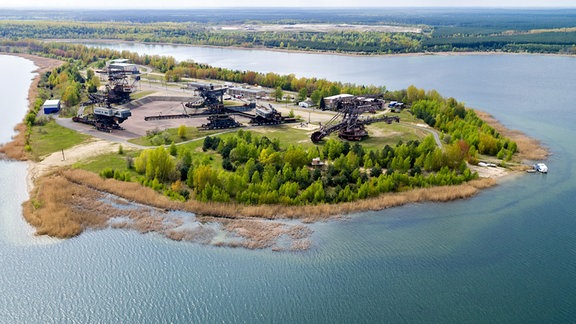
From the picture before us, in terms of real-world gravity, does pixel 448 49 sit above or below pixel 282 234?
above

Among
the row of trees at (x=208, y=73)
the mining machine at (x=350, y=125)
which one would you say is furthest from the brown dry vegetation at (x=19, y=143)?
the mining machine at (x=350, y=125)

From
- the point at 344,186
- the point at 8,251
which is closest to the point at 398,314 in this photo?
the point at 344,186

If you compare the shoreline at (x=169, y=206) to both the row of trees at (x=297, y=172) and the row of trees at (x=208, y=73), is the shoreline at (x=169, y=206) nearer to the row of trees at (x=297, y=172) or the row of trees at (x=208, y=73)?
the row of trees at (x=297, y=172)

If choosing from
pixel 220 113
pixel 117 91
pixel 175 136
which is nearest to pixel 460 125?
pixel 220 113

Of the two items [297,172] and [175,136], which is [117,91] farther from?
[297,172]

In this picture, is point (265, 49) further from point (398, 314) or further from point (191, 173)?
point (398, 314)

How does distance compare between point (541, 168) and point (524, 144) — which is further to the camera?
point (524, 144)

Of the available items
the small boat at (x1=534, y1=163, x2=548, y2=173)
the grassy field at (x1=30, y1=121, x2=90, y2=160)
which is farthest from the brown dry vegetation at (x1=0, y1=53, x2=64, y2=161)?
the small boat at (x1=534, y1=163, x2=548, y2=173)

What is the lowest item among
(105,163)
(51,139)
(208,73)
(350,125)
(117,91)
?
(105,163)
